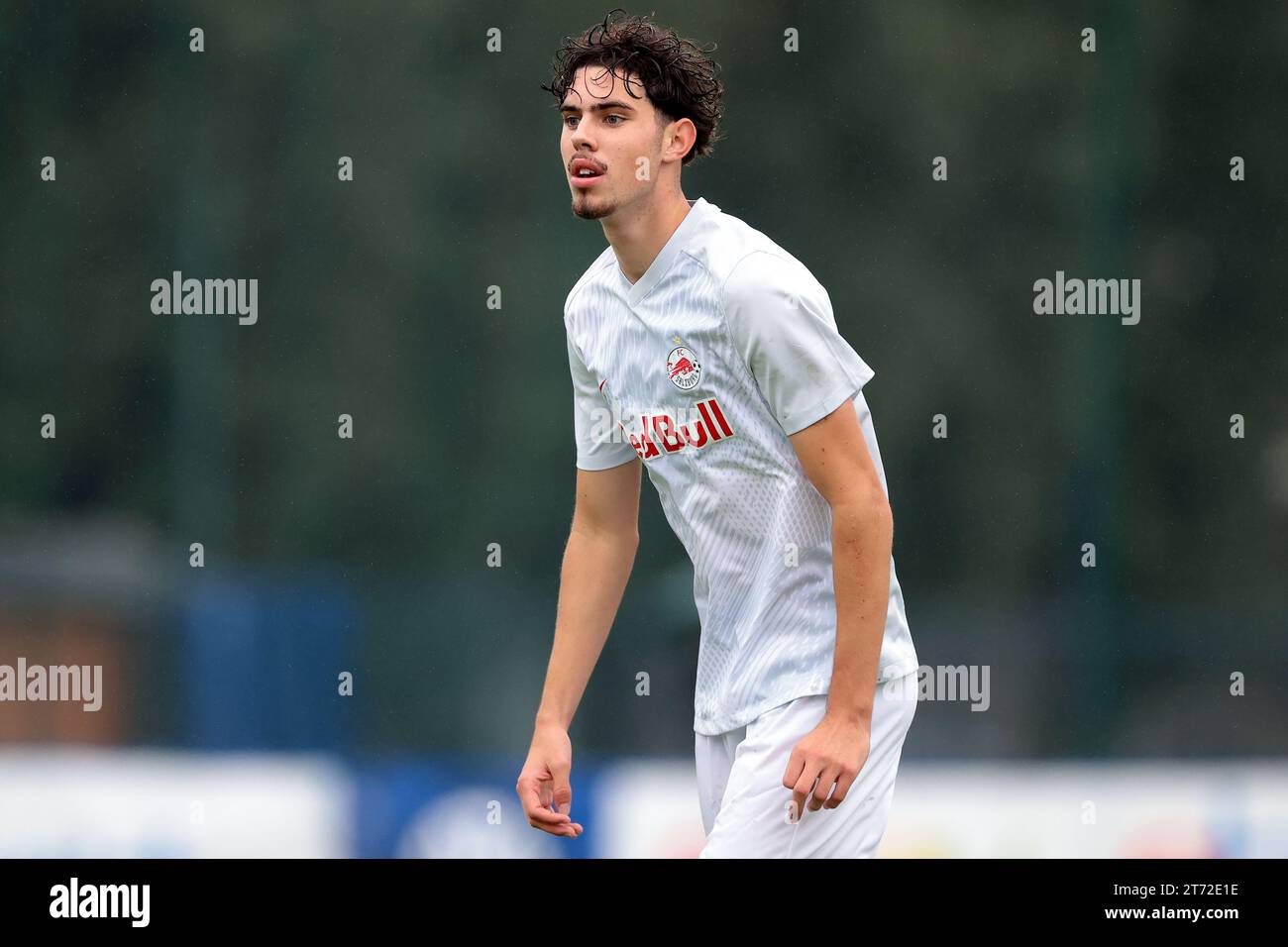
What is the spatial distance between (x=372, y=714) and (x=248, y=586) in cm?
77

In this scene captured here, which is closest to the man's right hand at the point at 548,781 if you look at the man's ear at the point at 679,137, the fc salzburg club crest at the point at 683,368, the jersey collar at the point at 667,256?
the fc salzburg club crest at the point at 683,368

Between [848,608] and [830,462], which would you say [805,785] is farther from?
[830,462]

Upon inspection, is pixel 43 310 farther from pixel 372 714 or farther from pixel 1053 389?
pixel 1053 389

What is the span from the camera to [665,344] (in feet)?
10.7

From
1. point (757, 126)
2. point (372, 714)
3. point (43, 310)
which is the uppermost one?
point (757, 126)

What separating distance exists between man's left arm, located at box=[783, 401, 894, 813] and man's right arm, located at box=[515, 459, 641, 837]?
537 millimetres

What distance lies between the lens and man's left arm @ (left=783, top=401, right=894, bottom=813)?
301 centimetres

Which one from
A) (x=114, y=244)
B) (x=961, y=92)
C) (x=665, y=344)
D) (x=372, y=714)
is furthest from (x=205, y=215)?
(x=665, y=344)

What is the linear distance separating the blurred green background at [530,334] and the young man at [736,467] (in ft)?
13.7

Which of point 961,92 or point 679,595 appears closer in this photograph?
point 679,595

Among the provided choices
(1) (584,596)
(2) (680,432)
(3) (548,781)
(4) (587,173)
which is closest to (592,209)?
Result: (4) (587,173)

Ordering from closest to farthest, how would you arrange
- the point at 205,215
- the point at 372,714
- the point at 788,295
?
1. the point at 788,295
2. the point at 372,714
3. the point at 205,215

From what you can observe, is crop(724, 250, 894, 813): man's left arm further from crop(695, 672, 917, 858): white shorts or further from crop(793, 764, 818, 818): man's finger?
crop(695, 672, 917, 858): white shorts

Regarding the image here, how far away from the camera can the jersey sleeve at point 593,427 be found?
3.50 m
